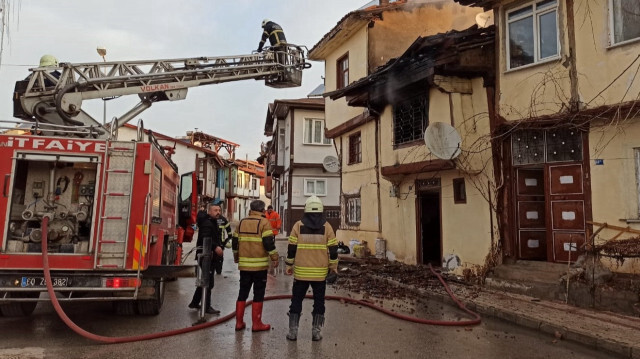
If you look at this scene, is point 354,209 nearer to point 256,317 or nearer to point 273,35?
point 273,35

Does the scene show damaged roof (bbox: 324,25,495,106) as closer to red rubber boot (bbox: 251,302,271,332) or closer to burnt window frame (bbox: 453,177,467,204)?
burnt window frame (bbox: 453,177,467,204)

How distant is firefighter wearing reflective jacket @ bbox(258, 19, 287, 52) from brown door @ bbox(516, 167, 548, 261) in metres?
7.28

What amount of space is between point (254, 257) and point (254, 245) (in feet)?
0.53

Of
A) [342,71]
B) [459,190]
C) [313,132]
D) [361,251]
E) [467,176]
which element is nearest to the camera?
[467,176]

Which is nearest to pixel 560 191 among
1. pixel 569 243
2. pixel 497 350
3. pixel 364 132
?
pixel 569 243

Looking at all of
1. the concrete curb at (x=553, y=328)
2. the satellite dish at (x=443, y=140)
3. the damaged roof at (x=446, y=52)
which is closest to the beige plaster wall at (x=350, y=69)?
the damaged roof at (x=446, y=52)

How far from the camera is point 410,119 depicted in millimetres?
12484

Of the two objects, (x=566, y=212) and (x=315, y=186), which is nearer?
(x=566, y=212)

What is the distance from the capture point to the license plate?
540 centimetres

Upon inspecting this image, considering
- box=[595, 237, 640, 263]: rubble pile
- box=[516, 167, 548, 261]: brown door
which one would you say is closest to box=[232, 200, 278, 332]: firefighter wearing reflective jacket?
box=[595, 237, 640, 263]: rubble pile

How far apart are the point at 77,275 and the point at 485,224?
8234 mm

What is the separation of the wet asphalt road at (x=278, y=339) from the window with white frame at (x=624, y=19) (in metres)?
5.37

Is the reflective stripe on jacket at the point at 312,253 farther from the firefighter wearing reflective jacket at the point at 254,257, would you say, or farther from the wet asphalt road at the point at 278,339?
the wet asphalt road at the point at 278,339

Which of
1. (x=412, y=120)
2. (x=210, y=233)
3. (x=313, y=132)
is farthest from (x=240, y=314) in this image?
(x=313, y=132)
